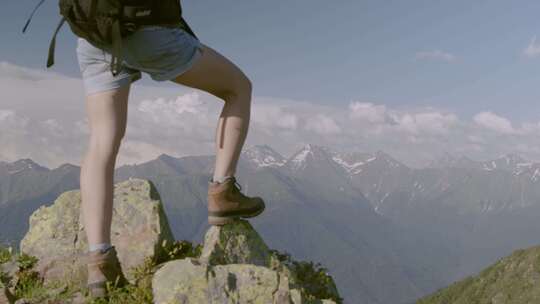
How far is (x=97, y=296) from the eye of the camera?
5.43m

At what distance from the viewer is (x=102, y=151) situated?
204 inches

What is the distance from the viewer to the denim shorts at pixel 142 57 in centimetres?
488

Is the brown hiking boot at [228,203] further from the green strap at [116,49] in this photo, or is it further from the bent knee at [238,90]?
the green strap at [116,49]

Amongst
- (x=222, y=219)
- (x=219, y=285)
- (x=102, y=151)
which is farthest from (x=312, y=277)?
(x=102, y=151)

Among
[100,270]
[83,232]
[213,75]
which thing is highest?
[213,75]

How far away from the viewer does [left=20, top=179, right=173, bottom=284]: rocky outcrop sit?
6.70 m

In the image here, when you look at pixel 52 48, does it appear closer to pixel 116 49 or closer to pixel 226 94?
pixel 116 49

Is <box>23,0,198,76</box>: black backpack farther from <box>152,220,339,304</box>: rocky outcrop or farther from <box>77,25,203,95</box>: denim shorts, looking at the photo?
<box>152,220,339,304</box>: rocky outcrop

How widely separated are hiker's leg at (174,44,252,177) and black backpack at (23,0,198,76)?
501 millimetres

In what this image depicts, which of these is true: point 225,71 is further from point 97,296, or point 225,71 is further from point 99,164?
point 97,296

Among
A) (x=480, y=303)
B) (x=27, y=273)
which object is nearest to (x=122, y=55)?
(x=27, y=273)

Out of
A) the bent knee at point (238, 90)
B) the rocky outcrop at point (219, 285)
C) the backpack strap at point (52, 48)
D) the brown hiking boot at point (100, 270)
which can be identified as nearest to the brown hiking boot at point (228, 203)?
the bent knee at point (238, 90)

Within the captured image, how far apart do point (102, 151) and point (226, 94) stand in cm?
143

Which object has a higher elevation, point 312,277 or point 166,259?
point 166,259
